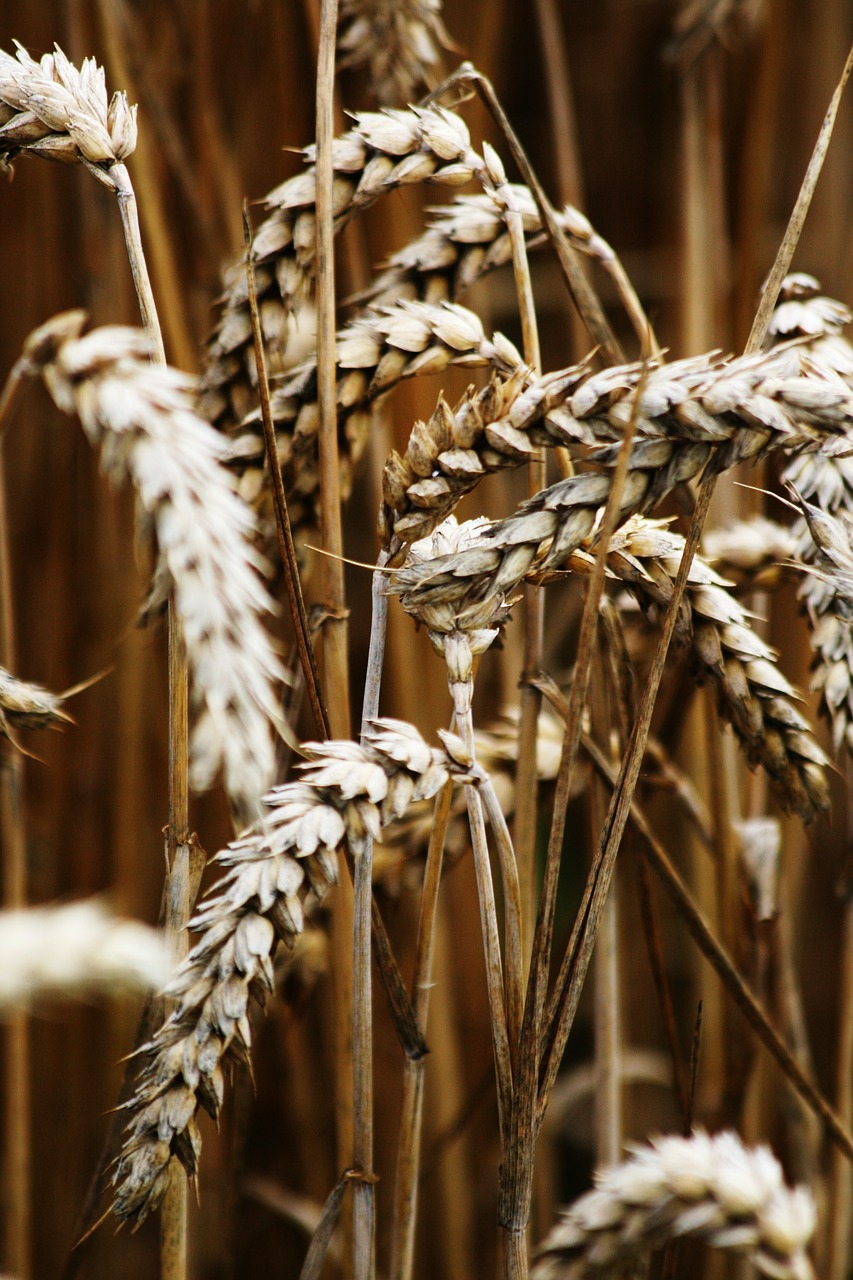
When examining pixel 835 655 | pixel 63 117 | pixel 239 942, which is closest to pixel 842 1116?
pixel 835 655

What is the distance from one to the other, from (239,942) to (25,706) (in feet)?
0.63

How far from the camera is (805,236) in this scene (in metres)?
1.61

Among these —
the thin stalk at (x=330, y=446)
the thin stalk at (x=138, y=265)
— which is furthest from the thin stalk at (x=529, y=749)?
the thin stalk at (x=138, y=265)

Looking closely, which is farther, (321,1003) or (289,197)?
(321,1003)

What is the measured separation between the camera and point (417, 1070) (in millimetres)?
516

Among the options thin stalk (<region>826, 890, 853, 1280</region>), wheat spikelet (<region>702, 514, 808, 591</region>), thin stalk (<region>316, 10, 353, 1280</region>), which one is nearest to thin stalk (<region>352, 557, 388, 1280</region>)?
thin stalk (<region>316, 10, 353, 1280</region>)

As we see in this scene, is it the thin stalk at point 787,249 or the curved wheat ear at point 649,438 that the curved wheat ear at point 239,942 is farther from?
the thin stalk at point 787,249

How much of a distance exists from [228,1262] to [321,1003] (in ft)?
0.80

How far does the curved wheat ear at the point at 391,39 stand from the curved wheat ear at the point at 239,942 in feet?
2.04

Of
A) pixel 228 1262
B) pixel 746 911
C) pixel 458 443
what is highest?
pixel 458 443

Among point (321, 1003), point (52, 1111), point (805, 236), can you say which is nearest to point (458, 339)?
point (321, 1003)

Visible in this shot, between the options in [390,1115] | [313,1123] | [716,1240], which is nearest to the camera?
[716,1240]

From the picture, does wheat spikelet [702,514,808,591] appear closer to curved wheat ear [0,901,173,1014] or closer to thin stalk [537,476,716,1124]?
thin stalk [537,476,716,1124]

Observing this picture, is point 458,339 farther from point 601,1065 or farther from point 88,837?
point 88,837
